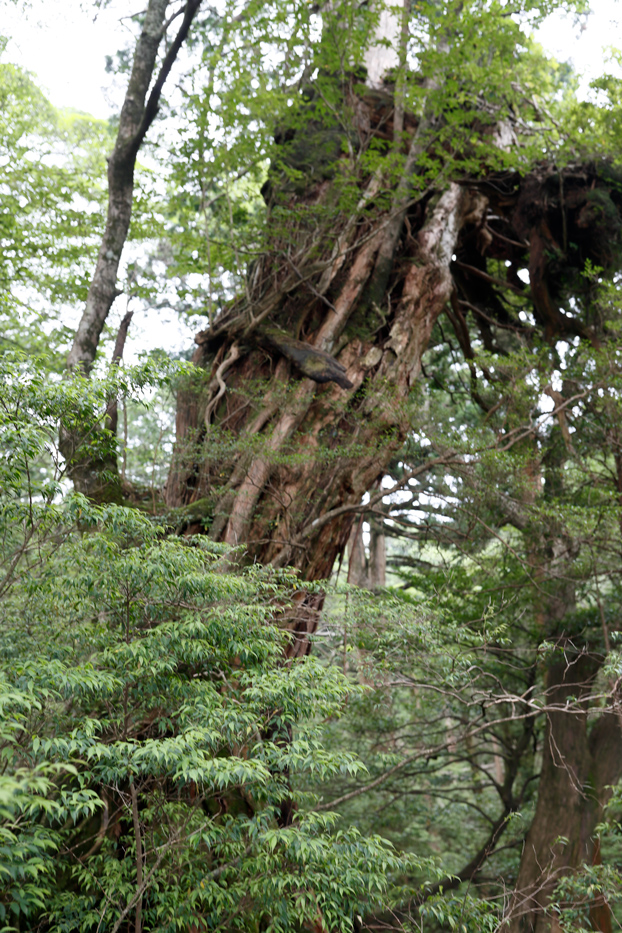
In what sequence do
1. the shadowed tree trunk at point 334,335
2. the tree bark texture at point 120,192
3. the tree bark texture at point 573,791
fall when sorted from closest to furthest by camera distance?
the tree bark texture at point 120,192
the shadowed tree trunk at point 334,335
the tree bark texture at point 573,791

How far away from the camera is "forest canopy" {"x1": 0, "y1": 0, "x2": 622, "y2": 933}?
349 cm

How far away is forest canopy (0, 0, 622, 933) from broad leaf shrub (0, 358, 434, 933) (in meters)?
0.03

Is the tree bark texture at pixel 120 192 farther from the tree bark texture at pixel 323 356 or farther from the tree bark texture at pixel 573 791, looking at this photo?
the tree bark texture at pixel 573 791

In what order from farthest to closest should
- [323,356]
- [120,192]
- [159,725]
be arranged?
[323,356]
[120,192]
[159,725]

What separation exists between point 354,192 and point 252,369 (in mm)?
2286

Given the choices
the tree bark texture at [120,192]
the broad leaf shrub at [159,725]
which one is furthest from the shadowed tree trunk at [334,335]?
the broad leaf shrub at [159,725]

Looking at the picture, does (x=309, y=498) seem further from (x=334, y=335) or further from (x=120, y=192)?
(x=120, y=192)

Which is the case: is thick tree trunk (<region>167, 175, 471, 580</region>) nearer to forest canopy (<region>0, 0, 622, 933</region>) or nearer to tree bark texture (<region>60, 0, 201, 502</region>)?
forest canopy (<region>0, 0, 622, 933</region>)

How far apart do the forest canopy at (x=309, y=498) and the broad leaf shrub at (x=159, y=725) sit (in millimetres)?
29

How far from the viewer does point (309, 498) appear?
695 centimetres

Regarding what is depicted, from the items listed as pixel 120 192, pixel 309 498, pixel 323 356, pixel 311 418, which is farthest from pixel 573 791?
pixel 120 192

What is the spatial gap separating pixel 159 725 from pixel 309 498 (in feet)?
12.0

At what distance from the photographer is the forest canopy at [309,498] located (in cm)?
349

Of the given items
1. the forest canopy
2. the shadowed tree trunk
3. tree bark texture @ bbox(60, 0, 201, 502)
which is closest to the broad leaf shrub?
the forest canopy
